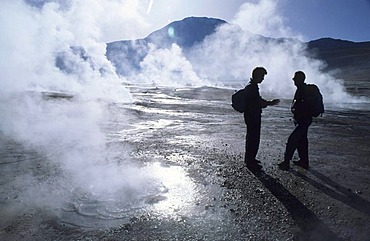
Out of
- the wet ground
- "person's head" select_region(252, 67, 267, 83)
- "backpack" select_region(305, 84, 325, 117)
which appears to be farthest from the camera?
"person's head" select_region(252, 67, 267, 83)

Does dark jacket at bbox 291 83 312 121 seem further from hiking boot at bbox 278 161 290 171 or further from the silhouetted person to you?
A: hiking boot at bbox 278 161 290 171

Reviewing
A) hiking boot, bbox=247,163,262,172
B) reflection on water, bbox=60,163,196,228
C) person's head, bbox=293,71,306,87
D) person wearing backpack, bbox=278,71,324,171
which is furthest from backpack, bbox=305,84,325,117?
reflection on water, bbox=60,163,196,228

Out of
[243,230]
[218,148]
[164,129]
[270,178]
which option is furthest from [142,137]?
[243,230]

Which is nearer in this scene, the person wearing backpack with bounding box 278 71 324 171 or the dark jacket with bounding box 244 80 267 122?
the person wearing backpack with bounding box 278 71 324 171

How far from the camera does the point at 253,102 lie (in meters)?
5.67

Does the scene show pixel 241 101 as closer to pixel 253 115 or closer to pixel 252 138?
pixel 253 115

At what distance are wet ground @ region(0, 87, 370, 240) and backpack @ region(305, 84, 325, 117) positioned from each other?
3.61ft

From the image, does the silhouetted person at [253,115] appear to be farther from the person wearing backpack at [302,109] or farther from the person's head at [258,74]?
the person wearing backpack at [302,109]

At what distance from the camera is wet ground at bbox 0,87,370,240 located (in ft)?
→ 10.6

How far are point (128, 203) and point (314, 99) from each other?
3506 millimetres

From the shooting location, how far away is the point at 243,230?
326 centimetres

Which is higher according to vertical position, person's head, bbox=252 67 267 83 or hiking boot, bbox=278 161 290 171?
person's head, bbox=252 67 267 83

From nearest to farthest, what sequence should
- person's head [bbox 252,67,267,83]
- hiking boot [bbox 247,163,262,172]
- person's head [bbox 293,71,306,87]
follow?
person's head [bbox 293,71,306,87] < hiking boot [bbox 247,163,262,172] < person's head [bbox 252,67,267,83]

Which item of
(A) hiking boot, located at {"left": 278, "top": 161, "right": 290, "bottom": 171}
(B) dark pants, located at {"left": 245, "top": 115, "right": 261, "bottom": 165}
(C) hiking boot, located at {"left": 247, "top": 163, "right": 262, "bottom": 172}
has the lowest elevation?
(C) hiking boot, located at {"left": 247, "top": 163, "right": 262, "bottom": 172}
